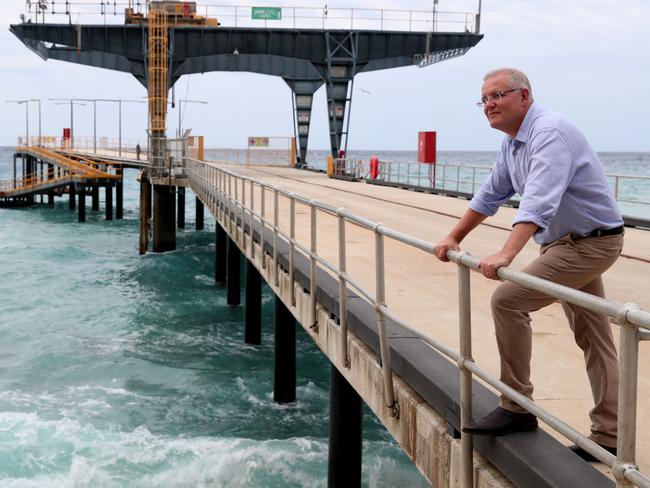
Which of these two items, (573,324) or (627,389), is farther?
(573,324)

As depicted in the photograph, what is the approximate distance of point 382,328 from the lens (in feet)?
18.9

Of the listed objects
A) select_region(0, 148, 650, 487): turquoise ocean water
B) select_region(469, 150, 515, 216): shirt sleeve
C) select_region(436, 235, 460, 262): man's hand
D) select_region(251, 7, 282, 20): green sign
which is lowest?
select_region(0, 148, 650, 487): turquoise ocean water

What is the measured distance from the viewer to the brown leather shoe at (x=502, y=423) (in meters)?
4.02

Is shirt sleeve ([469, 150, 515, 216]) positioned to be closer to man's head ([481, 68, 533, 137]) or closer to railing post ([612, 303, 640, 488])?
man's head ([481, 68, 533, 137])

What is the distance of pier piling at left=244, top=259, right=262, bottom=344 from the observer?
20.0 metres

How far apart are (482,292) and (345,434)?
2.51m

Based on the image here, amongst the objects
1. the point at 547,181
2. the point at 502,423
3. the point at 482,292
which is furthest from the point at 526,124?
the point at 482,292

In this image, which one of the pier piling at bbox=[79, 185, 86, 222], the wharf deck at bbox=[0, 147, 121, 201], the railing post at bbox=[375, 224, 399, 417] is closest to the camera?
the railing post at bbox=[375, 224, 399, 417]

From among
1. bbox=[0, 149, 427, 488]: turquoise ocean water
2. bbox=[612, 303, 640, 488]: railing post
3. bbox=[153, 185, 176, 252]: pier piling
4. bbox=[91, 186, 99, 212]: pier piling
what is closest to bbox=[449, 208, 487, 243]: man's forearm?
bbox=[612, 303, 640, 488]: railing post

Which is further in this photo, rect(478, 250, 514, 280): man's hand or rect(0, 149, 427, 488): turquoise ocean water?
rect(0, 149, 427, 488): turquoise ocean water

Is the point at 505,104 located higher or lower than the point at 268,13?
lower

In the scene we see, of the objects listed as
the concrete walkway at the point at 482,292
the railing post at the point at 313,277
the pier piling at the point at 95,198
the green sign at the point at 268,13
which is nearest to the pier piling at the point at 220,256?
the concrete walkway at the point at 482,292

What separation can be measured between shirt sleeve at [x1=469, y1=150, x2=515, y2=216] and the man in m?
0.27

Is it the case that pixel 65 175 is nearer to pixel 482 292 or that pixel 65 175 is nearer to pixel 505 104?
pixel 482 292
